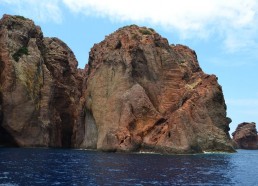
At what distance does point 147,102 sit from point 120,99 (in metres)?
8.29

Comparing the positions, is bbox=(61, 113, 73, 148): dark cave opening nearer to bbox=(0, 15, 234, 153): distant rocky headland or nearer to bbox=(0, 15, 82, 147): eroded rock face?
bbox=(0, 15, 82, 147): eroded rock face

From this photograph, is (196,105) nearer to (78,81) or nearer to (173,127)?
(173,127)

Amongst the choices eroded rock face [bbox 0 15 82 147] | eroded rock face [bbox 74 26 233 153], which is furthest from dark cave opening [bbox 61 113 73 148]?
eroded rock face [bbox 74 26 233 153]

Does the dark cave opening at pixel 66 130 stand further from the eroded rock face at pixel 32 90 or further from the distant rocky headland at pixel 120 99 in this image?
the distant rocky headland at pixel 120 99

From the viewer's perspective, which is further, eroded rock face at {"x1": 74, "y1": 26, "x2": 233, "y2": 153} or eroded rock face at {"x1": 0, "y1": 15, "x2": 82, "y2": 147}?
eroded rock face at {"x1": 0, "y1": 15, "x2": 82, "y2": 147}

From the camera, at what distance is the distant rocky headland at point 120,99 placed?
103m

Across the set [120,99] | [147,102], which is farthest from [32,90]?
[147,102]

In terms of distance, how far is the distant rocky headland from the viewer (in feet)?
338

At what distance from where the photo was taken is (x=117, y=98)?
111 m

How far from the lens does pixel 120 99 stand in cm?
11044

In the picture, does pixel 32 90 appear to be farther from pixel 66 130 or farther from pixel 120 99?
pixel 66 130

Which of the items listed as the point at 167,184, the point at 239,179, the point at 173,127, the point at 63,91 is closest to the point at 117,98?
the point at 173,127

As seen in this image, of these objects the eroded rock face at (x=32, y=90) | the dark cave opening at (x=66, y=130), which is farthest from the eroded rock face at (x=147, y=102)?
the dark cave opening at (x=66, y=130)

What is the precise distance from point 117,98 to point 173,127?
21.2 metres
